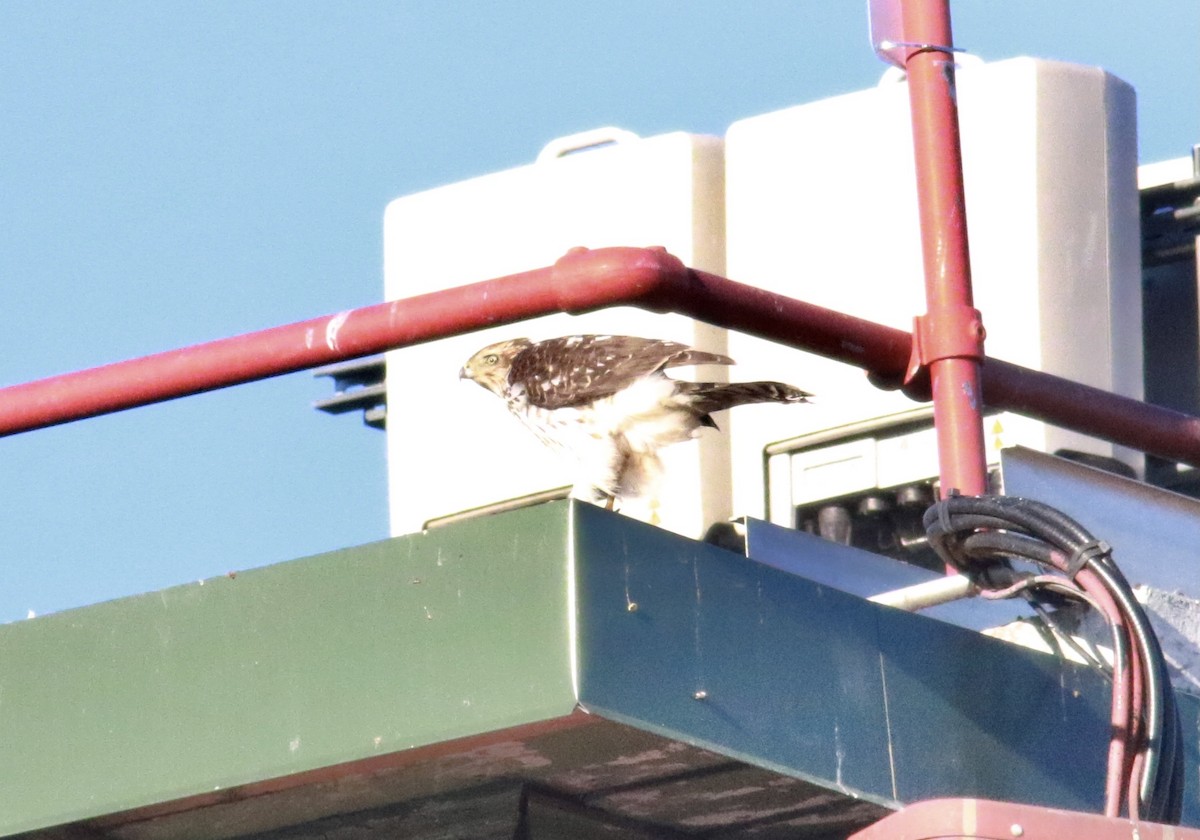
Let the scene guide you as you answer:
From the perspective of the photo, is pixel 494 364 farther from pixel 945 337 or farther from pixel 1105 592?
pixel 1105 592

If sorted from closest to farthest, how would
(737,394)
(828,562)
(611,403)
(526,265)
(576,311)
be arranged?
1. (576,311)
2. (828,562)
3. (737,394)
4. (611,403)
5. (526,265)

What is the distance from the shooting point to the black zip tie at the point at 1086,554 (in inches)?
138

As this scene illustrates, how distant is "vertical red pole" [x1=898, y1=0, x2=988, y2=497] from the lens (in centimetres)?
392

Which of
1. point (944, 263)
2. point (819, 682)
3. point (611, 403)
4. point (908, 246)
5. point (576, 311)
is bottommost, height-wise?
point (819, 682)

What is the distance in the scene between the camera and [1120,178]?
7238 millimetres

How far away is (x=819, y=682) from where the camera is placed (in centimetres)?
352

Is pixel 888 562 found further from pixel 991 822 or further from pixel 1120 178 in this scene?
pixel 1120 178

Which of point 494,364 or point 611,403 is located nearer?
point 611,403

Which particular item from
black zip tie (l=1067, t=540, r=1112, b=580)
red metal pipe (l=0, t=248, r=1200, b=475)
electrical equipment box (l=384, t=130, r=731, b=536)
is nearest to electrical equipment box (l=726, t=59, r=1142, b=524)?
electrical equipment box (l=384, t=130, r=731, b=536)

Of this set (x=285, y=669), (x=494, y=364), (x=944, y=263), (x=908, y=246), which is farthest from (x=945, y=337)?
(x=494, y=364)

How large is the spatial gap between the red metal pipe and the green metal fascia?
0.45m

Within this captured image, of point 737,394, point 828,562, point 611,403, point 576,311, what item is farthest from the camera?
point 611,403

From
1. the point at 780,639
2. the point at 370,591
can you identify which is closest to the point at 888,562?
the point at 780,639

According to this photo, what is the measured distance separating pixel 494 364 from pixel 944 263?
3453 millimetres
